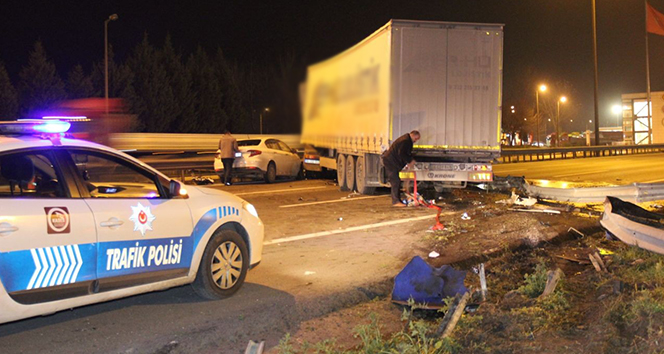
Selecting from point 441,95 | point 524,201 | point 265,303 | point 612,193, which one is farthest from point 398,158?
point 265,303

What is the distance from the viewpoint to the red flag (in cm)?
4403

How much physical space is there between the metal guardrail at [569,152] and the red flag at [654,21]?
869 cm

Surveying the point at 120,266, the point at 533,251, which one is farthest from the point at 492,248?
the point at 120,266

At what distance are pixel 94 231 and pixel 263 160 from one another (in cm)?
1349

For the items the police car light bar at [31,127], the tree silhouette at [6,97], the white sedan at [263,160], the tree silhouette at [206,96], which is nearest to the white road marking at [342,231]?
the police car light bar at [31,127]

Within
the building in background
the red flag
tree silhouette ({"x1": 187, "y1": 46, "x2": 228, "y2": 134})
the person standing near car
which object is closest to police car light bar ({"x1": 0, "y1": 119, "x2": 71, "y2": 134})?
the person standing near car

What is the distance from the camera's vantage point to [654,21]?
44531mm

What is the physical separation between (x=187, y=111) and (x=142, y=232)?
2108 inches

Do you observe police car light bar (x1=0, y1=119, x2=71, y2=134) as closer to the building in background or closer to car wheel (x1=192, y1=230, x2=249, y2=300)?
car wheel (x1=192, y1=230, x2=249, y2=300)

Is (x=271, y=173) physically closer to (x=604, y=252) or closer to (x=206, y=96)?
(x=604, y=252)

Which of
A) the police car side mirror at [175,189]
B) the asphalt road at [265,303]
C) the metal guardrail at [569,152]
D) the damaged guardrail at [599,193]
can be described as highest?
the metal guardrail at [569,152]

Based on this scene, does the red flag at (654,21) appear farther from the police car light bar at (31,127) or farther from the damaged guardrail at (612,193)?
the police car light bar at (31,127)

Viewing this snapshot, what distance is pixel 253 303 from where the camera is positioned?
586 centimetres

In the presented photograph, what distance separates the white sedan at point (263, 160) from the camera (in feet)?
59.3
